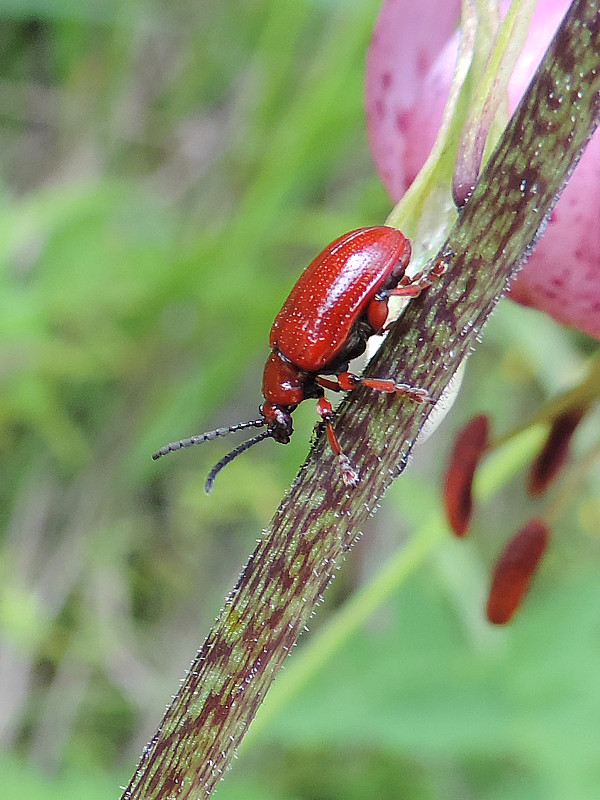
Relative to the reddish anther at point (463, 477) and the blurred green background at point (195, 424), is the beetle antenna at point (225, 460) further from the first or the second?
the blurred green background at point (195, 424)

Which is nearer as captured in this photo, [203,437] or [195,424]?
[203,437]

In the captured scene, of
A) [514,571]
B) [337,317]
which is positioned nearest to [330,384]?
[337,317]

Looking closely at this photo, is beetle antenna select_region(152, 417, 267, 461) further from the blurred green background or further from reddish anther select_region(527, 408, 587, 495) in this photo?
the blurred green background

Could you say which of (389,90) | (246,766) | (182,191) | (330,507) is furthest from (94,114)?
(330,507)

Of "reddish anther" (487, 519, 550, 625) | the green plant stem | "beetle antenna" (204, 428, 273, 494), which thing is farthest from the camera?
"beetle antenna" (204, 428, 273, 494)

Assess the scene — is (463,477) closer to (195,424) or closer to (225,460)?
(225,460)

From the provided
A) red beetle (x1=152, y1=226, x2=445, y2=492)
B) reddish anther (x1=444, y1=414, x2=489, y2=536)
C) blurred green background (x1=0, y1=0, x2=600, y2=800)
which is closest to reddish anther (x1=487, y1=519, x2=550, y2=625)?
reddish anther (x1=444, y1=414, x2=489, y2=536)

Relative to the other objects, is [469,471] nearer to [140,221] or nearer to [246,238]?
[246,238]
